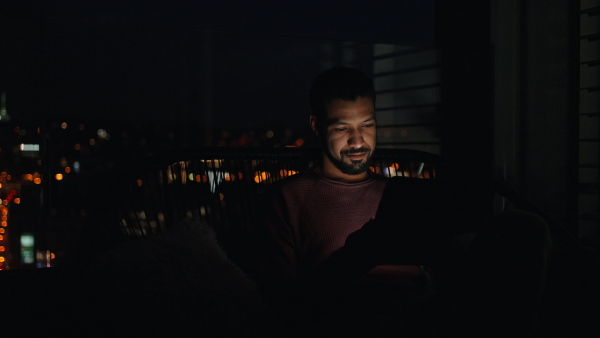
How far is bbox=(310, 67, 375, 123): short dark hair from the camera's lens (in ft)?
4.67

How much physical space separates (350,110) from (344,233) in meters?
0.33

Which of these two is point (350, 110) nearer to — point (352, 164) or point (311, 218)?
point (352, 164)

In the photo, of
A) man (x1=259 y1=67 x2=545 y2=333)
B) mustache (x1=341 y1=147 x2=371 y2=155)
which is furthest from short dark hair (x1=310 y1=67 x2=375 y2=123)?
mustache (x1=341 y1=147 x2=371 y2=155)

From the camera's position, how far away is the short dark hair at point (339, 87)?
142cm

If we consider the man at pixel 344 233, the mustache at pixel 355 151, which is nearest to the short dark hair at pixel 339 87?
the man at pixel 344 233

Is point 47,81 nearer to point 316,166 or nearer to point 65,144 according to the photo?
point 65,144

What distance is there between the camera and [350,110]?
1.42 m

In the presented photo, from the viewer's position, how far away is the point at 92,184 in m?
2.96

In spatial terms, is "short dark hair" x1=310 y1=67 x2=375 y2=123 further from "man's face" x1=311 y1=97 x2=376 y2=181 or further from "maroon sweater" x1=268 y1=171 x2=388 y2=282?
"maroon sweater" x1=268 y1=171 x2=388 y2=282

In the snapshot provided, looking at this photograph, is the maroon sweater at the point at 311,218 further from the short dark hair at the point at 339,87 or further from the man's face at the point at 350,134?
the short dark hair at the point at 339,87

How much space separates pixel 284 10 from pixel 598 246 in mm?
2345

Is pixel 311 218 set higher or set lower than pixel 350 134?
lower

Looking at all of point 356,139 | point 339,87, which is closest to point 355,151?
point 356,139

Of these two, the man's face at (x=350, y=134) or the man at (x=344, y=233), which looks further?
the man's face at (x=350, y=134)
